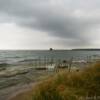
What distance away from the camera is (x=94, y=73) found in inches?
390

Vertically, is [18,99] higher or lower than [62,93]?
lower

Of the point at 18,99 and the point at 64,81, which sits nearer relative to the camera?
the point at 64,81

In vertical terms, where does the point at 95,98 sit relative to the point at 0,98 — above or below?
above

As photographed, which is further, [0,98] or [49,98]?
[0,98]

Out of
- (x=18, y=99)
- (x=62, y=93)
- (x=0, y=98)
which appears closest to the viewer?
(x=62, y=93)

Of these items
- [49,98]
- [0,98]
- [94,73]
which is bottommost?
[0,98]

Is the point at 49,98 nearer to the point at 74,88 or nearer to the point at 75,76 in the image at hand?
the point at 74,88

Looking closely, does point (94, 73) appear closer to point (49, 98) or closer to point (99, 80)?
point (99, 80)

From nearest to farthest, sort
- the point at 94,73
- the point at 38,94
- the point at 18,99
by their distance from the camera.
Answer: the point at 38,94
the point at 94,73
the point at 18,99

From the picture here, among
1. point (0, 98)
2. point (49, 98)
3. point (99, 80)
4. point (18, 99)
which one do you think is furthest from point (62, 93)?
point (0, 98)

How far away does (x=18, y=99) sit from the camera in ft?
47.0

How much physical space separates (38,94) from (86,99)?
2094mm

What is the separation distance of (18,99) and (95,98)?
296 inches

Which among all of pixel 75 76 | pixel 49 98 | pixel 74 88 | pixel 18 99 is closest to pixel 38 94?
pixel 49 98
